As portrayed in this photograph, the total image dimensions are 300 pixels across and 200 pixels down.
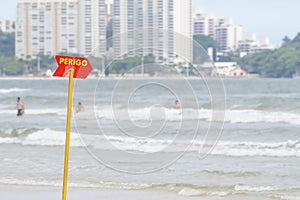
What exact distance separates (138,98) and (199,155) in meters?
36.7

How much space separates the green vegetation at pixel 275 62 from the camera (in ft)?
437

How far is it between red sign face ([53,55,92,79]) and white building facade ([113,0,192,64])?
7916 millimetres

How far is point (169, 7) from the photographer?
157 ft

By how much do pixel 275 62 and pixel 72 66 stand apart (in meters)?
131

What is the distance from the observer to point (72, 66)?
1016cm

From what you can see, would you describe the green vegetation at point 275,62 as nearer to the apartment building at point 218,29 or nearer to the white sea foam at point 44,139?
the apartment building at point 218,29

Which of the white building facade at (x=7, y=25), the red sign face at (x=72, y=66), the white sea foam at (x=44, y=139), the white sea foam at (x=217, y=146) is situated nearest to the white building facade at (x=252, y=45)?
the white building facade at (x=7, y=25)

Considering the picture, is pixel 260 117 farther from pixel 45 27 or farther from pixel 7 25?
pixel 7 25

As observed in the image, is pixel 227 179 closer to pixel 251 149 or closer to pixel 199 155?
pixel 199 155

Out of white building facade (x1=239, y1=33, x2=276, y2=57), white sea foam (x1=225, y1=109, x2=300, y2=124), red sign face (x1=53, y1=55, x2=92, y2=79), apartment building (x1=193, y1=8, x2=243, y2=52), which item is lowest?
white sea foam (x1=225, y1=109, x2=300, y2=124)

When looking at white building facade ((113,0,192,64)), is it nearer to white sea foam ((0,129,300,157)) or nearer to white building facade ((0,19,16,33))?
white sea foam ((0,129,300,157))

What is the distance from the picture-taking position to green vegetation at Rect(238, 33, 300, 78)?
437 feet

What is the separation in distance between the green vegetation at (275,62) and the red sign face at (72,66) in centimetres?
12302

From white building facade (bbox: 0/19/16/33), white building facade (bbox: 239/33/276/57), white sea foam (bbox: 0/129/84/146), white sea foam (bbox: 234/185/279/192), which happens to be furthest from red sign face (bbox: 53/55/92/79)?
white building facade (bbox: 0/19/16/33)
